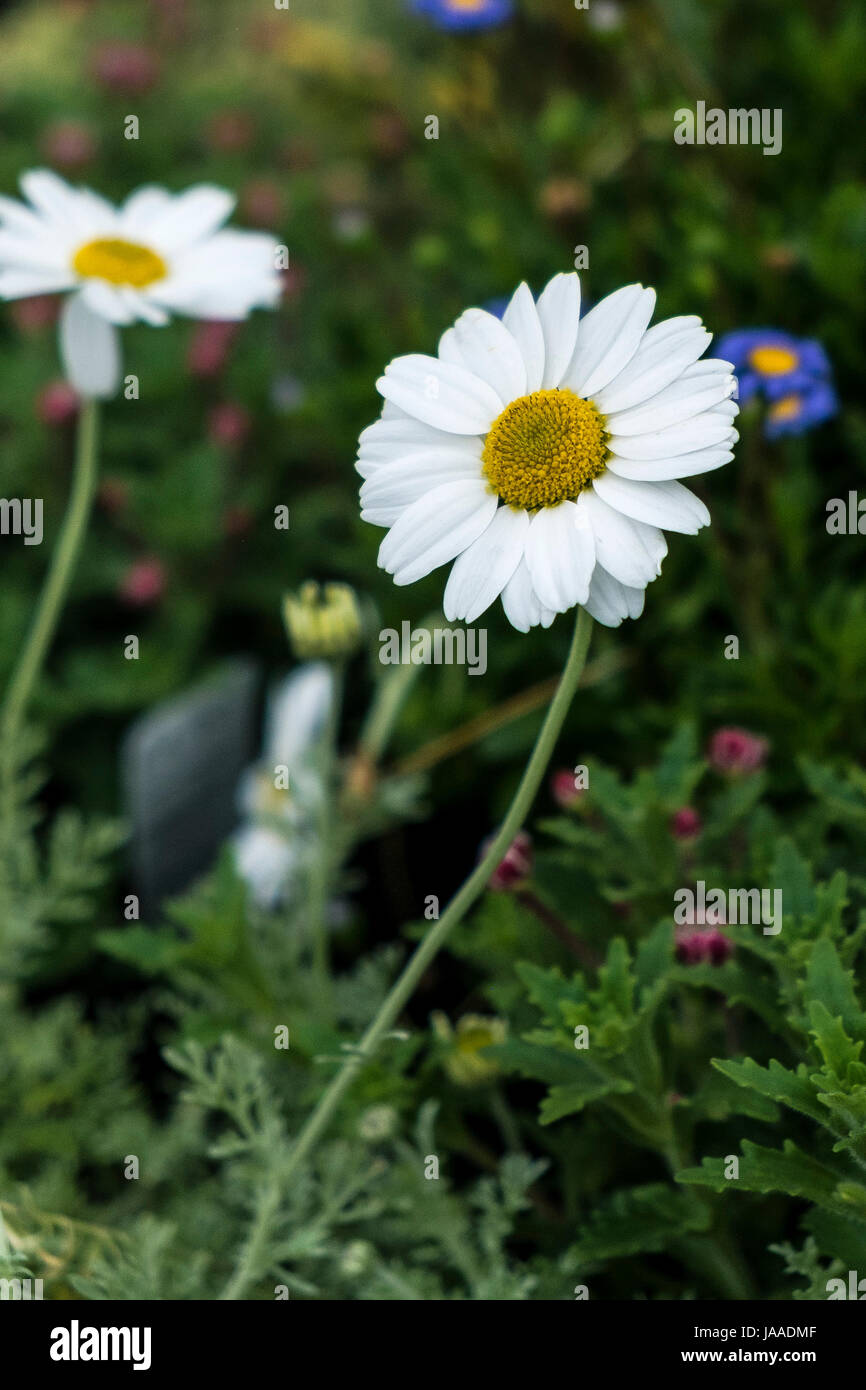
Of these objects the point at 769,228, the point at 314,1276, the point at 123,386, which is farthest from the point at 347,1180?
the point at 123,386

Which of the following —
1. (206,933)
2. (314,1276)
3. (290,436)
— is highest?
(290,436)

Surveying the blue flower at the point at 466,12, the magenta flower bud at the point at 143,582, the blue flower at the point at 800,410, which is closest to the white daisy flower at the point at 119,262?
the blue flower at the point at 800,410

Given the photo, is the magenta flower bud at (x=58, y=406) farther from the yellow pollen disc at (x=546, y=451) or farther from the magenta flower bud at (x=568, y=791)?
the yellow pollen disc at (x=546, y=451)

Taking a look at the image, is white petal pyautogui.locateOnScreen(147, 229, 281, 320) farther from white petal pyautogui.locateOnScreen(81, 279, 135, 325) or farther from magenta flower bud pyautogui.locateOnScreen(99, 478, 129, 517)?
magenta flower bud pyautogui.locateOnScreen(99, 478, 129, 517)

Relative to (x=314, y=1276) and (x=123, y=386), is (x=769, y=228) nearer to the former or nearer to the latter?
(x=123, y=386)

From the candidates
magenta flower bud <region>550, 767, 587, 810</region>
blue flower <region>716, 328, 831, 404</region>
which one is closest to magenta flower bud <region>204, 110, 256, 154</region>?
blue flower <region>716, 328, 831, 404</region>

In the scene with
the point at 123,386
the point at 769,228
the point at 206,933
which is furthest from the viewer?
the point at 123,386
